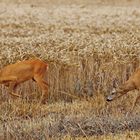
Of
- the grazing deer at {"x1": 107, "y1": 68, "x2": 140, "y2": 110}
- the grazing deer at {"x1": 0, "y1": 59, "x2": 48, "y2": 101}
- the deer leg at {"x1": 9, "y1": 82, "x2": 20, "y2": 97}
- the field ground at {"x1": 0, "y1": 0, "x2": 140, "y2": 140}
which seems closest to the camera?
the field ground at {"x1": 0, "y1": 0, "x2": 140, "y2": 140}

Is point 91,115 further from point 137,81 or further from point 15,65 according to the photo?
point 15,65

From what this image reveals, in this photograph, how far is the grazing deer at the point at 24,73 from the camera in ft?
43.7

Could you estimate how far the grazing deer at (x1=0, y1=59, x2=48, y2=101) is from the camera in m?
13.3

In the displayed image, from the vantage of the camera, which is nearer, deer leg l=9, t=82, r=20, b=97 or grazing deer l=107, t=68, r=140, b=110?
grazing deer l=107, t=68, r=140, b=110

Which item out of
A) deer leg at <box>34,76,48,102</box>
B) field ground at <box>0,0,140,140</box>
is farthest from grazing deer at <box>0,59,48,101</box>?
field ground at <box>0,0,140,140</box>

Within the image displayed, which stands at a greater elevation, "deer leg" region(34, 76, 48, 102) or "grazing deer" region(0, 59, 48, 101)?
"grazing deer" region(0, 59, 48, 101)

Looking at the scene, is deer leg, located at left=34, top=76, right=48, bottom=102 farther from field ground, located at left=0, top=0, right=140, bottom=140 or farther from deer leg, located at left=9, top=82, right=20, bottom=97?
deer leg, located at left=9, top=82, right=20, bottom=97

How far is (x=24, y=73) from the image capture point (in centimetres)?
1335

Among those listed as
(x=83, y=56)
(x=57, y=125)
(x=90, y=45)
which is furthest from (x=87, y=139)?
(x=90, y=45)

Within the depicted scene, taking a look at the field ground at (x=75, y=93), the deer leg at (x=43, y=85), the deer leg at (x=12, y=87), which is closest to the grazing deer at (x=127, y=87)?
the field ground at (x=75, y=93)

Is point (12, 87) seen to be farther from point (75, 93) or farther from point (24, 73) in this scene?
point (75, 93)

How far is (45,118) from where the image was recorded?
11.1 m

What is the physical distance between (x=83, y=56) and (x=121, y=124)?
187 inches

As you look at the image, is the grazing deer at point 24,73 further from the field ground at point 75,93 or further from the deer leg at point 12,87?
the field ground at point 75,93
